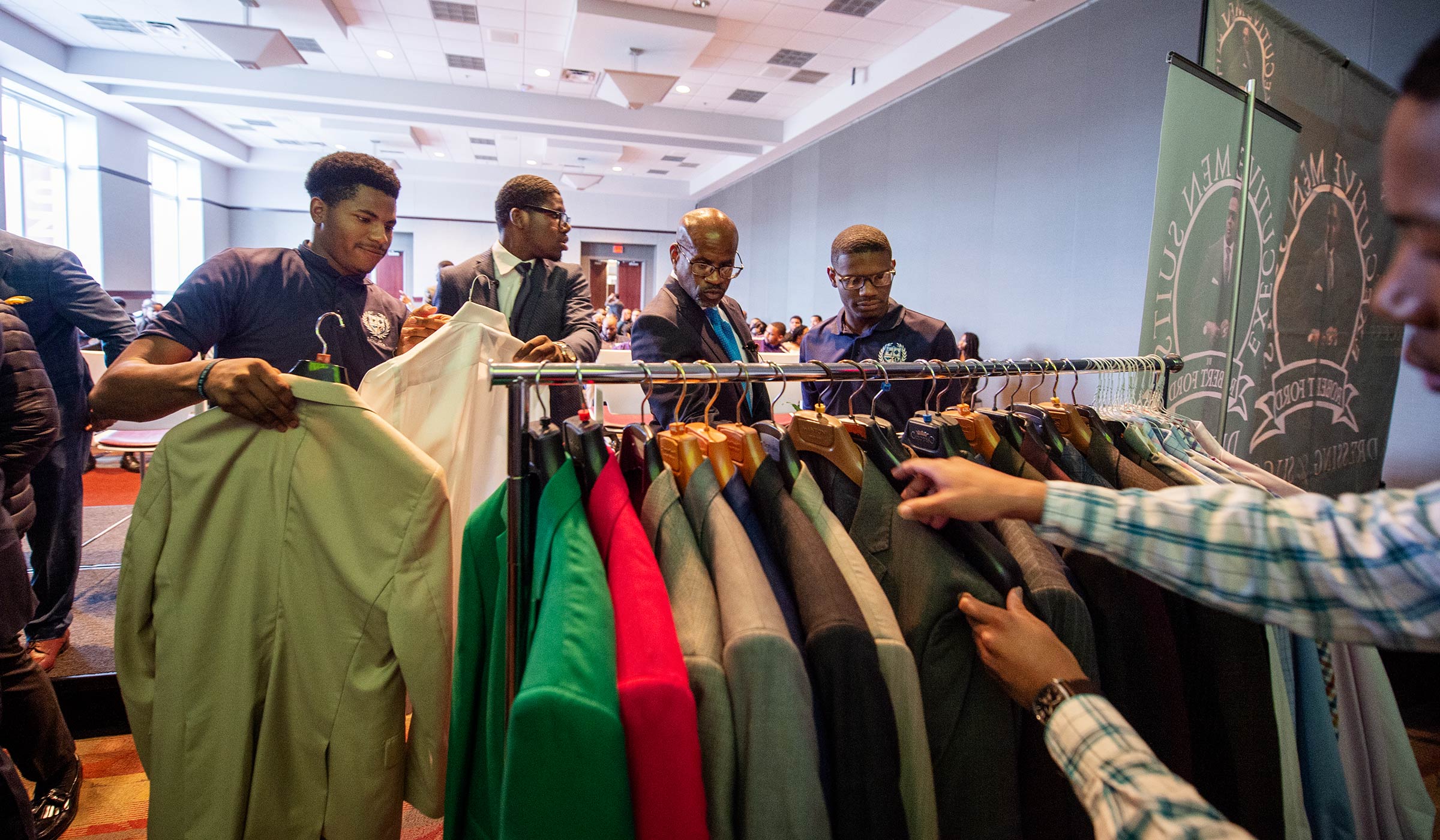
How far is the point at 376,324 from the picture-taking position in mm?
2035

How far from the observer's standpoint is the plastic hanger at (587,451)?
1049mm

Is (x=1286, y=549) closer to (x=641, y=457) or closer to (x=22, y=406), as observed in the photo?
(x=641, y=457)

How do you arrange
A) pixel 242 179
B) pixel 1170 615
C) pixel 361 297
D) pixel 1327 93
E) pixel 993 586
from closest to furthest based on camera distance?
1. pixel 993 586
2. pixel 1170 615
3. pixel 361 297
4. pixel 1327 93
5. pixel 242 179

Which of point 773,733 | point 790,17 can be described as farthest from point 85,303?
point 790,17

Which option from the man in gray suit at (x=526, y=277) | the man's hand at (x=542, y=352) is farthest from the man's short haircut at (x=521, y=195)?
the man's hand at (x=542, y=352)

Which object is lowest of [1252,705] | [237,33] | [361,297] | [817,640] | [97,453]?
[97,453]

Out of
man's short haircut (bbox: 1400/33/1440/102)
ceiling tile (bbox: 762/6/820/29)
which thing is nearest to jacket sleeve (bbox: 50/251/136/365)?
man's short haircut (bbox: 1400/33/1440/102)

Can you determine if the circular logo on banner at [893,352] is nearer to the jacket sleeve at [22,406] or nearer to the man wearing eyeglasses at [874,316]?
the man wearing eyeglasses at [874,316]

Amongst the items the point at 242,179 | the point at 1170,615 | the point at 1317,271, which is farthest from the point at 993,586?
the point at 242,179

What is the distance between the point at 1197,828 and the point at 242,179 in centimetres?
1885

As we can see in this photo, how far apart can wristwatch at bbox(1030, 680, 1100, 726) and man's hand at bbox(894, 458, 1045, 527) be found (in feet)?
0.69

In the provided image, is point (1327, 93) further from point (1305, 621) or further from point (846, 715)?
point (846, 715)

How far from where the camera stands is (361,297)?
6.66ft

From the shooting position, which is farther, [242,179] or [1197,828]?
[242,179]
